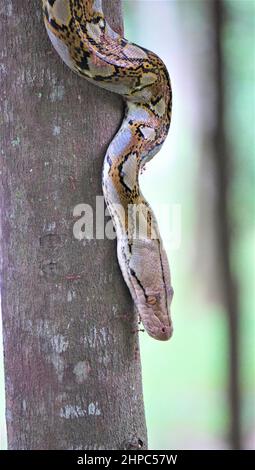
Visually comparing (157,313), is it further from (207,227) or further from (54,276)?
(207,227)

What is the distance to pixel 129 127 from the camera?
2.28 metres

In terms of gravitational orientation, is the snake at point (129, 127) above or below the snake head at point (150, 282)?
above

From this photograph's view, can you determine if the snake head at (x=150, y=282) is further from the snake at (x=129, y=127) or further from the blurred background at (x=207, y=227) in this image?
the blurred background at (x=207, y=227)

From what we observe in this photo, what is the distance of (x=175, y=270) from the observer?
662cm

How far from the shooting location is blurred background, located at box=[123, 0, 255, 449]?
6.11 metres

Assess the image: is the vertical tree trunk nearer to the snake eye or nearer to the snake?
the snake

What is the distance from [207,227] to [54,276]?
4532mm

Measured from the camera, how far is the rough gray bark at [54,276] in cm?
198

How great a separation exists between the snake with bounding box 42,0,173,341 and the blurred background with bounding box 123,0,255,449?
3.70 metres

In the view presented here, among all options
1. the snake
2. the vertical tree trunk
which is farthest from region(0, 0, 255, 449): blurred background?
the snake

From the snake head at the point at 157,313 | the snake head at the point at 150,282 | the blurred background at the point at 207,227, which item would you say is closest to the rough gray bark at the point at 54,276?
the snake head at the point at 150,282

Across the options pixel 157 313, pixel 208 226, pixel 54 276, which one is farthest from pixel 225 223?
pixel 54 276

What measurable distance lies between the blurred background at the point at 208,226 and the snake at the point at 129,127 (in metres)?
3.70

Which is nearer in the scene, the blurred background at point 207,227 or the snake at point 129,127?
the snake at point 129,127
